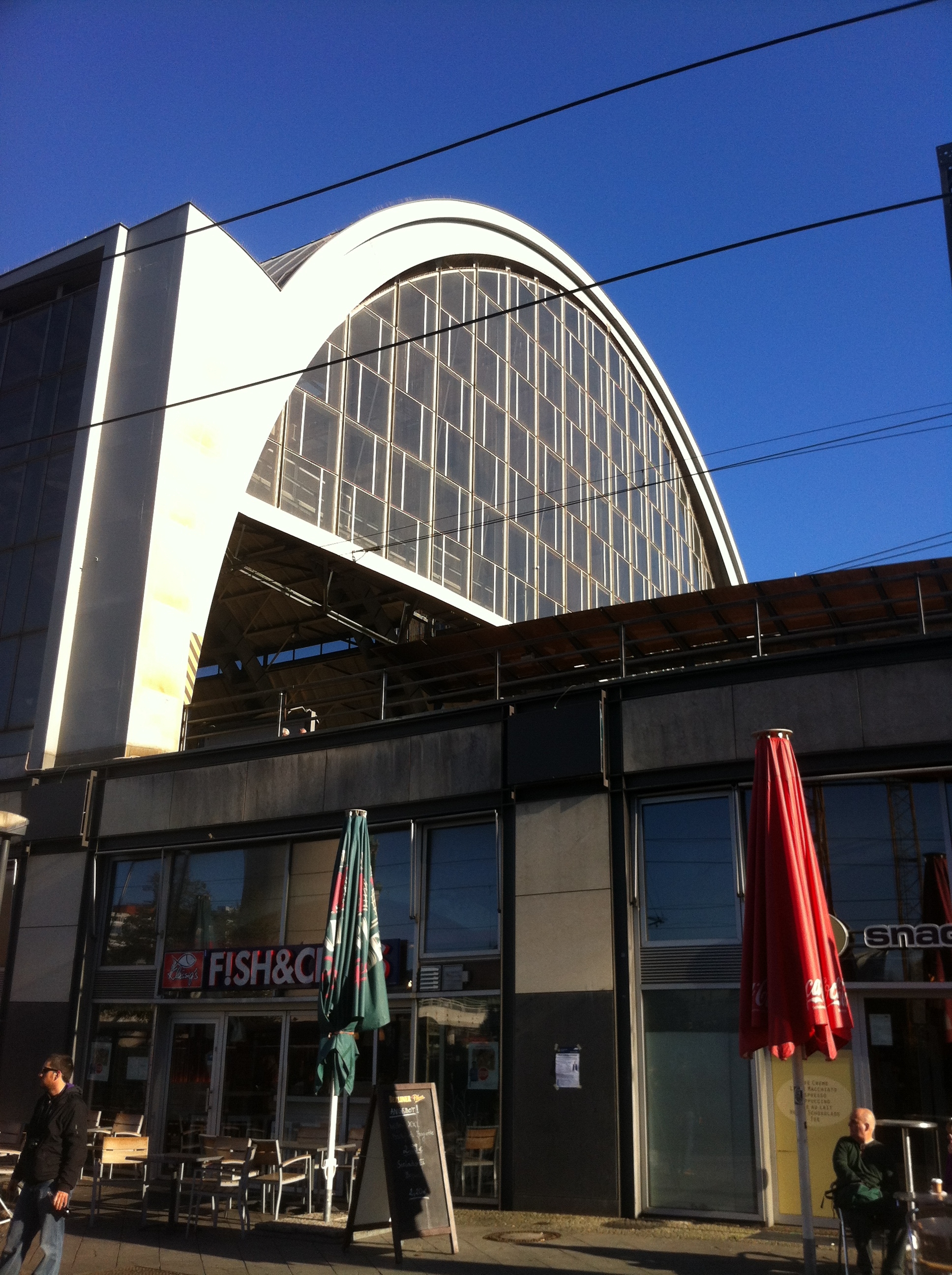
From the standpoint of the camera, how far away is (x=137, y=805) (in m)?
17.2

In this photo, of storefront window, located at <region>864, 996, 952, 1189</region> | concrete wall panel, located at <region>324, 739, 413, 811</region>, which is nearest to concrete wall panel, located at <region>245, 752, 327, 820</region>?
concrete wall panel, located at <region>324, 739, 413, 811</region>

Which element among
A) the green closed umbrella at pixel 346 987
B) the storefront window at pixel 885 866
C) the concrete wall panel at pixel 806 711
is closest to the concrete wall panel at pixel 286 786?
the green closed umbrella at pixel 346 987

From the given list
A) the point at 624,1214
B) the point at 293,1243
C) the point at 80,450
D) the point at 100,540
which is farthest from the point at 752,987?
the point at 80,450

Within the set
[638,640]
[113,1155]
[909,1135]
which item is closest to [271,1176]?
[113,1155]

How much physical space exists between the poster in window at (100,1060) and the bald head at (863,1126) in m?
10.9

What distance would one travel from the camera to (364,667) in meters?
28.3

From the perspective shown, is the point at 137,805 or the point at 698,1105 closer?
the point at 698,1105

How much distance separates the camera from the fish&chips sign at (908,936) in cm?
1138

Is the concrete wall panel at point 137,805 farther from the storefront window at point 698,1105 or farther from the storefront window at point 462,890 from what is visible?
the storefront window at point 698,1105

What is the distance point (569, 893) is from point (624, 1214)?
130 inches

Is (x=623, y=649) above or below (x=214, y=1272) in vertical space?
above

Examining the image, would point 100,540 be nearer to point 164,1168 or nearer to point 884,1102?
point 164,1168

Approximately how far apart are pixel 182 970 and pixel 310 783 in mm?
3192

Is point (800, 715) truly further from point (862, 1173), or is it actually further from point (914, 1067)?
point (862, 1173)
